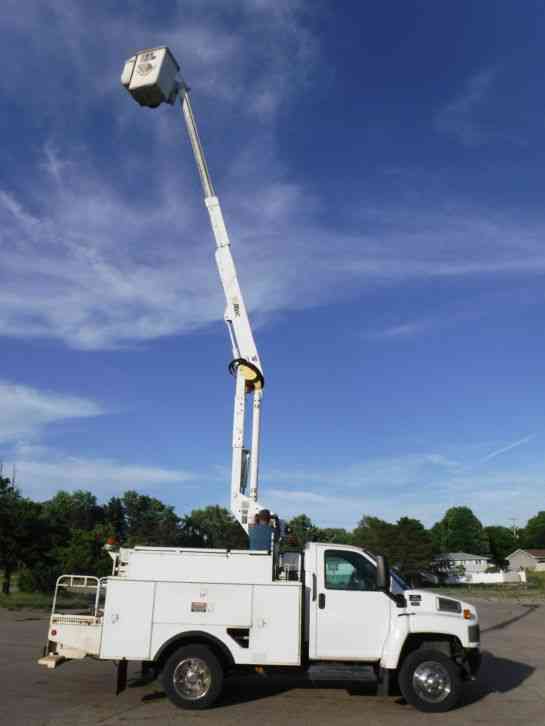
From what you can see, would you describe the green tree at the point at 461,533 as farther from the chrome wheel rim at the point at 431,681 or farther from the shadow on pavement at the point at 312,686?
the chrome wheel rim at the point at 431,681

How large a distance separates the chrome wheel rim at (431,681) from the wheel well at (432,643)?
226 millimetres

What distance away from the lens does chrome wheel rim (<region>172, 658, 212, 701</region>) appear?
862 cm

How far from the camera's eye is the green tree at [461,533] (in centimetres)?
11543

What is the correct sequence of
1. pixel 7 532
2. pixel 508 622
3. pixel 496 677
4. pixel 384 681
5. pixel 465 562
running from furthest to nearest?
pixel 465 562 < pixel 7 532 < pixel 508 622 < pixel 496 677 < pixel 384 681

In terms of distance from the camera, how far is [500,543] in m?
121

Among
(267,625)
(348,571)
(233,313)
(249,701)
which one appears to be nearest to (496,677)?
(348,571)

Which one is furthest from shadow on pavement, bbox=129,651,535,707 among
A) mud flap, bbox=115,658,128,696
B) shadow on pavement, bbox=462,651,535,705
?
mud flap, bbox=115,658,128,696

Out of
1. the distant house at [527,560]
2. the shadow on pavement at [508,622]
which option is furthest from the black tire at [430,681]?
the distant house at [527,560]

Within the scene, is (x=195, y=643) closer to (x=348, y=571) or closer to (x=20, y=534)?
(x=348, y=571)

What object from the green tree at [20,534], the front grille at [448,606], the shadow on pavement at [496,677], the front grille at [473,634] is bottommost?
the shadow on pavement at [496,677]

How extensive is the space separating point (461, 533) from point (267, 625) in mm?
118007

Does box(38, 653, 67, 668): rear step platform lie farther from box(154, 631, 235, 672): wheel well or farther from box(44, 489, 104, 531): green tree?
box(44, 489, 104, 531): green tree

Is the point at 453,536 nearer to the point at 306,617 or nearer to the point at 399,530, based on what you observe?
the point at 399,530

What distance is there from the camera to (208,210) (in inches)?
650
